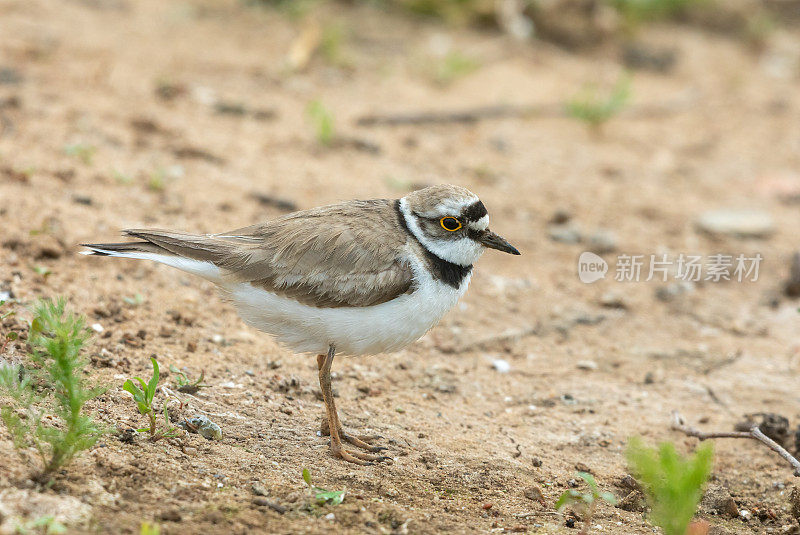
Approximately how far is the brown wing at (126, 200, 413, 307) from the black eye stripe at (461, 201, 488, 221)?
35 centimetres

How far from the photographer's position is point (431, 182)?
25.0 ft

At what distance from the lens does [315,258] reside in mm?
4168

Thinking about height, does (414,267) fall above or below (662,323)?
above

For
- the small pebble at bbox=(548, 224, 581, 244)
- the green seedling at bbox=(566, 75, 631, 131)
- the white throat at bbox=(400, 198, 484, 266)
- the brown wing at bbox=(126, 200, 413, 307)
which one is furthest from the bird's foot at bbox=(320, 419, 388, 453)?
the green seedling at bbox=(566, 75, 631, 131)

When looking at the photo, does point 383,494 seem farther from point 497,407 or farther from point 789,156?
point 789,156

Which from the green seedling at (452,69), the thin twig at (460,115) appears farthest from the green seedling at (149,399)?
the green seedling at (452,69)

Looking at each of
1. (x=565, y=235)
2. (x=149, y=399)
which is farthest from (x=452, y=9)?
(x=149, y=399)

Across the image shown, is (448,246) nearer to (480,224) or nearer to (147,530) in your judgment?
(480,224)

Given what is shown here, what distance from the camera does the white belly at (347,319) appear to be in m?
4.07

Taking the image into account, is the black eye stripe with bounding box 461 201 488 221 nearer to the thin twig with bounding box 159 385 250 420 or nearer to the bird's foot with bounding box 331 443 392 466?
the bird's foot with bounding box 331 443 392 466

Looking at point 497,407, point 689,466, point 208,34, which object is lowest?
point 497,407

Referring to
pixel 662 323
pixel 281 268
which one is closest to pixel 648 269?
pixel 662 323

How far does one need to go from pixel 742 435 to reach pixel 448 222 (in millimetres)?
1859

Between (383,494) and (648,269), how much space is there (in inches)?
158
